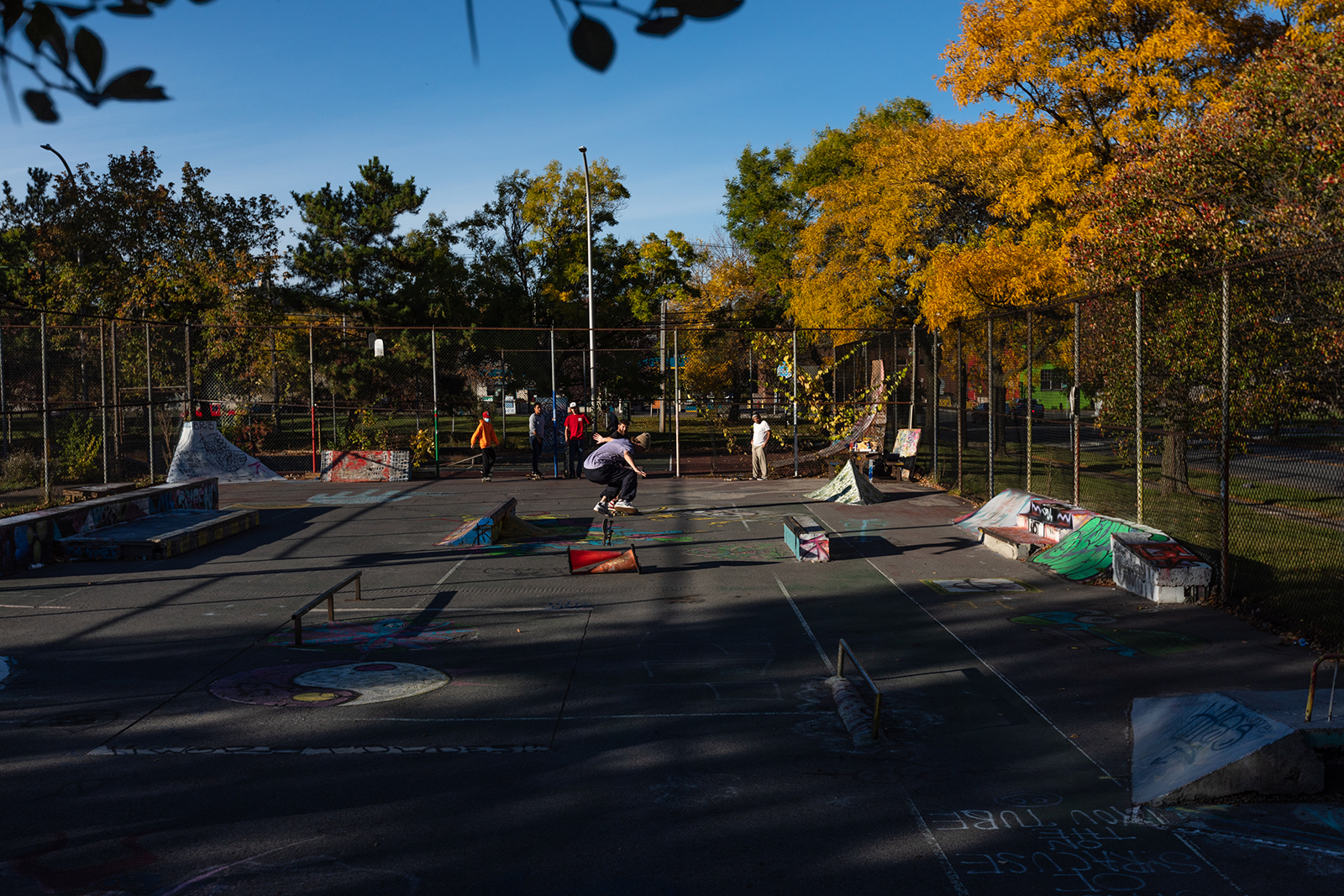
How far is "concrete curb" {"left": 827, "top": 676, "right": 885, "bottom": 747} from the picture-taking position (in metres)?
6.25

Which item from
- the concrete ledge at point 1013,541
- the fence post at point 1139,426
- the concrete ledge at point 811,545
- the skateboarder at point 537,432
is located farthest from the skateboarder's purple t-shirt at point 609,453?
the fence post at point 1139,426

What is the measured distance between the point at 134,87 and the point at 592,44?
1057 millimetres

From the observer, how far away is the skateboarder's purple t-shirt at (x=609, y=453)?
16.5 m

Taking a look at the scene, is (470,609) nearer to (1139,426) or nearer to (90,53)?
(1139,426)

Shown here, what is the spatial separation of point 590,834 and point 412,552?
9226mm

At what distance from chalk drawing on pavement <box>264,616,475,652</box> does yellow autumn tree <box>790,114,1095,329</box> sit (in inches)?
614

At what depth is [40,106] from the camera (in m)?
2.35

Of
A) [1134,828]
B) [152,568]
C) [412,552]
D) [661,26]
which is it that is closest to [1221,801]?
[1134,828]

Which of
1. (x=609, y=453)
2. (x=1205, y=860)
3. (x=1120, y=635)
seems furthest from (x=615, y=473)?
(x=1205, y=860)

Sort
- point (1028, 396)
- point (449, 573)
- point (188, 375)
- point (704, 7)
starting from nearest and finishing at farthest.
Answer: point (704, 7)
point (449, 573)
point (1028, 396)
point (188, 375)

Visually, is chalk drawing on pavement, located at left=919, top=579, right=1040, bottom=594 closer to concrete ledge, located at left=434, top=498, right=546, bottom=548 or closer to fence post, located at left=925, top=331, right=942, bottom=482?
concrete ledge, located at left=434, top=498, right=546, bottom=548

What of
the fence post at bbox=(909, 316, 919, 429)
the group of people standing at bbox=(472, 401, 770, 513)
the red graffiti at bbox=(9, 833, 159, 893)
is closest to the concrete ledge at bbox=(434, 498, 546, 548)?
the group of people standing at bbox=(472, 401, 770, 513)

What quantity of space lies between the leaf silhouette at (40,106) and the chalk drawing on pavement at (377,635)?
689 cm

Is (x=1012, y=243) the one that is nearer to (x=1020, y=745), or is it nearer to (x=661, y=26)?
(x=1020, y=745)
